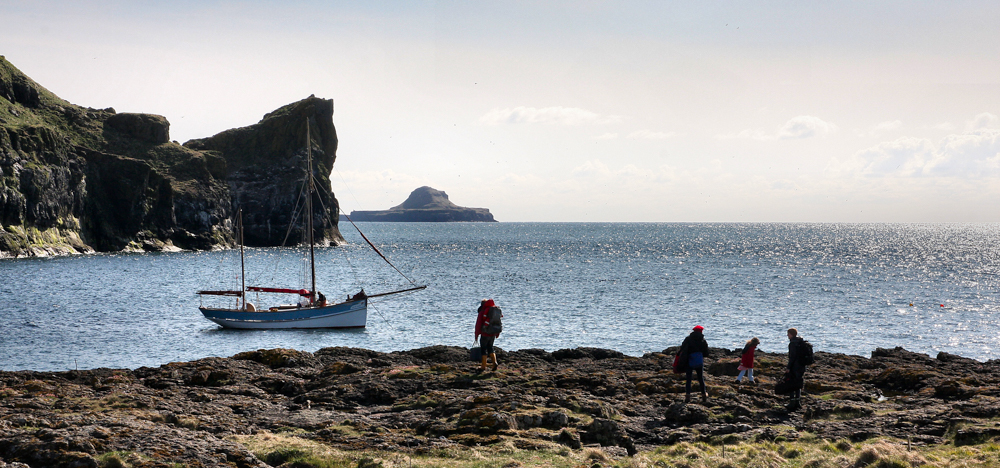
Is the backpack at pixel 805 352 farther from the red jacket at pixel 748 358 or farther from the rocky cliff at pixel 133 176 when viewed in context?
the rocky cliff at pixel 133 176

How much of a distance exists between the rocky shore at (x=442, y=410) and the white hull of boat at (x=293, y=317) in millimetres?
17508

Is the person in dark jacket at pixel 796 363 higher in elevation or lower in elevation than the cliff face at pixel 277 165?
lower

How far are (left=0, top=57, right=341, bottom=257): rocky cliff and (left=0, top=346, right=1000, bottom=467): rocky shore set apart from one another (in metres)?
87.2

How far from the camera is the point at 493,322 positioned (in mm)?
17594

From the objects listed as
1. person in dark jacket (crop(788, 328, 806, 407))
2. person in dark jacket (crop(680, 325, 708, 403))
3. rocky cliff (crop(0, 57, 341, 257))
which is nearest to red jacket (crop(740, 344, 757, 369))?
person in dark jacket (crop(788, 328, 806, 407))

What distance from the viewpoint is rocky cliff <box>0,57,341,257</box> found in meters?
91.5

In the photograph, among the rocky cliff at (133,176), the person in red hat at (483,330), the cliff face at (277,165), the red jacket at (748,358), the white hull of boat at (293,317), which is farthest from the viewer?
the cliff face at (277,165)

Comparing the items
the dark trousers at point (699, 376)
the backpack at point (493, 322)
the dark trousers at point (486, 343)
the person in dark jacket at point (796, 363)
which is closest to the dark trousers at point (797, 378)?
the person in dark jacket at point (796, 363)

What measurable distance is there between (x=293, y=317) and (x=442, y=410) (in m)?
27.6

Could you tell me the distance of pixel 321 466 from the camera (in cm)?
1026

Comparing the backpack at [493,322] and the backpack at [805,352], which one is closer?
the backpack at [805,352]

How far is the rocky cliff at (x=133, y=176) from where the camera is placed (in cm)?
9150

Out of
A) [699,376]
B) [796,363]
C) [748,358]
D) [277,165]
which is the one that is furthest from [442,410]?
[277,165]

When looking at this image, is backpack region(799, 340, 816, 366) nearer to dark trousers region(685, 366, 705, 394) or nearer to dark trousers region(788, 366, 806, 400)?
dark trousers region(788, 366, 806, 400)
